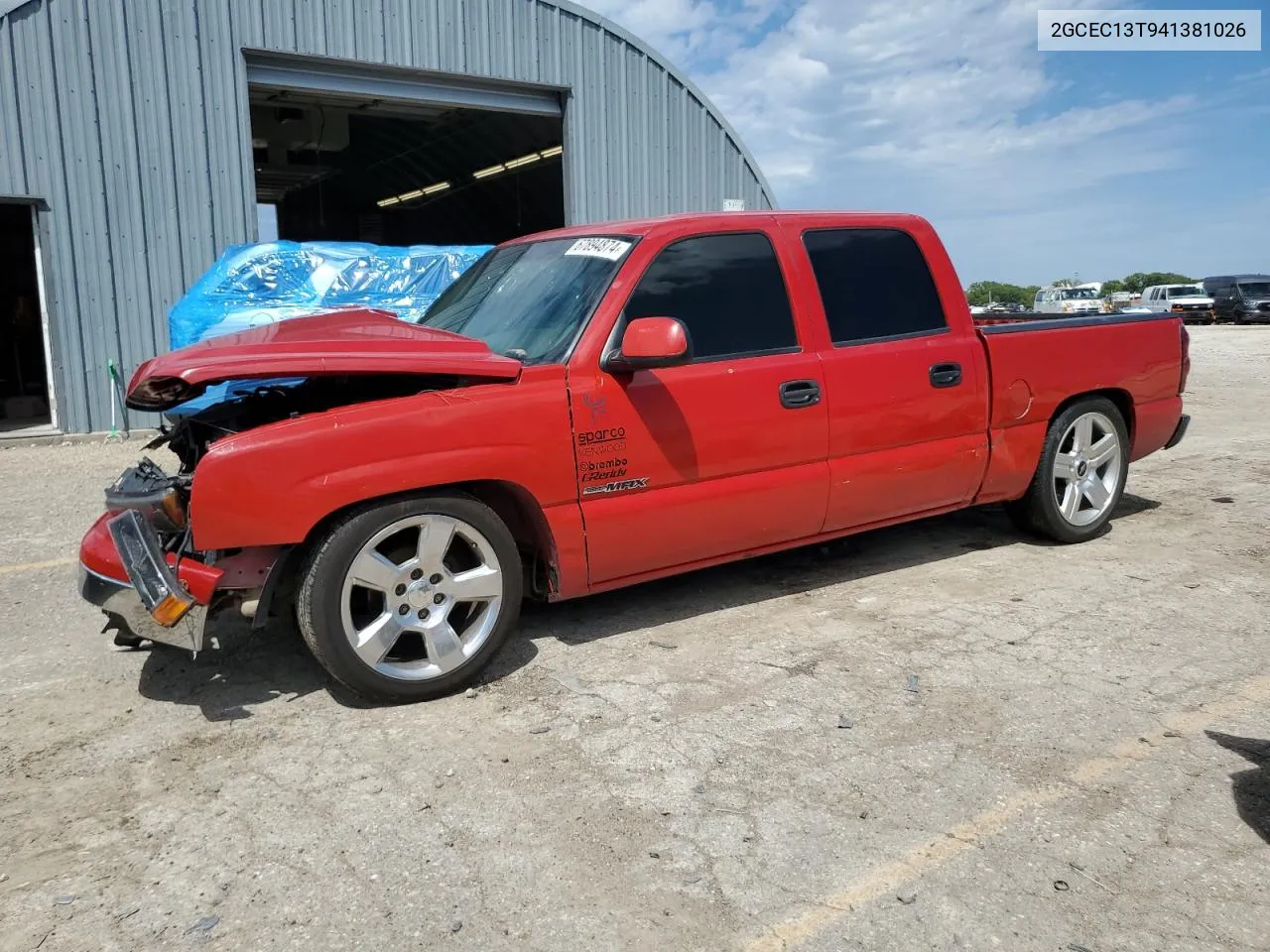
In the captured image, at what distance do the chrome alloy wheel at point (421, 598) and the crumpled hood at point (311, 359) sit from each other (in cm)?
57

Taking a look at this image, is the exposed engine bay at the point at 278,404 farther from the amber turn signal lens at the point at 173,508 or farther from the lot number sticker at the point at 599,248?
the lot number sticker at the point at 599,248

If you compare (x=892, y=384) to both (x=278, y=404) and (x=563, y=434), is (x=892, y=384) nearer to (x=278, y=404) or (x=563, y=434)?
(x=563, y=434)

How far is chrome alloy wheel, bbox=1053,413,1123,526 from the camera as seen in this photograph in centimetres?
546

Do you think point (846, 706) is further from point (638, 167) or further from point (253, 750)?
point (638, 167)

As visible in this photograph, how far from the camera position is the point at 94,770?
318cm

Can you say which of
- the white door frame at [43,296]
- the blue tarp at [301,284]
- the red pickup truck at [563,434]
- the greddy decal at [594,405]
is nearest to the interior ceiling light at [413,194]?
the white door frame at [43,296]

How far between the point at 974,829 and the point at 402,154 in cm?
2212

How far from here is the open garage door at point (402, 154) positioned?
12.8 meters

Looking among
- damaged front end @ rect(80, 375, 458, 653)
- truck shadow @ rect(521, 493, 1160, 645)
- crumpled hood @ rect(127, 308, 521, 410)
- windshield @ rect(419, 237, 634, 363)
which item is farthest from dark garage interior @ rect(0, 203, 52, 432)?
truck shadow @ rect(521, 493, 1160, 645)

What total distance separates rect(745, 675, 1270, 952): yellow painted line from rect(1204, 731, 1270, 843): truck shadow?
13cm

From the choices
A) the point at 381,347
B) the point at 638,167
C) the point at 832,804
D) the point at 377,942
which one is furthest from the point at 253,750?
the point at 638,167

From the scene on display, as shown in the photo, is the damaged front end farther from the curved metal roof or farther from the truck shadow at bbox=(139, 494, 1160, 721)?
the curved metal roof

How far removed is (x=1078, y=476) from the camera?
18.1 ft

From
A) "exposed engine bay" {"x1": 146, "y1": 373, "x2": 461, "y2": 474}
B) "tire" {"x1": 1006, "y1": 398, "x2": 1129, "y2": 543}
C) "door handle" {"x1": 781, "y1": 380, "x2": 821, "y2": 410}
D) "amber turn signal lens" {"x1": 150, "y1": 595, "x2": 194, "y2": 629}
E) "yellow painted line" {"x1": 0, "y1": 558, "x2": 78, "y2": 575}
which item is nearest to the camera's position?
"amber turn signal lens" {"x1": 150, "y1": 595, "x2": 194, "y2": 629}
